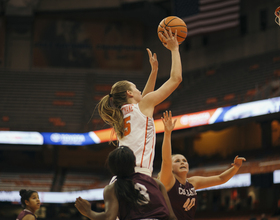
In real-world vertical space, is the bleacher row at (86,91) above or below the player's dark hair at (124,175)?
above

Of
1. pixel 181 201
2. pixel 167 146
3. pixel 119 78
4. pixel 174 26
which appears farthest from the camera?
pixel 119 78

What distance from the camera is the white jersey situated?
3336 mm

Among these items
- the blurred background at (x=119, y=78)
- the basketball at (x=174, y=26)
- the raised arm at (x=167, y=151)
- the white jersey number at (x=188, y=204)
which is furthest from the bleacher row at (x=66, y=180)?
the raised arm at (x=167, y=151)

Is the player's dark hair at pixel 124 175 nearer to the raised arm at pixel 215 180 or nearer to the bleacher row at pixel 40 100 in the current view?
the raised arm at pixel 215 180

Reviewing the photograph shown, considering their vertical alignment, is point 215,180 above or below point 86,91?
below

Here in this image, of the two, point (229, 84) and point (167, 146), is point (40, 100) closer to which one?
point (229, 84)

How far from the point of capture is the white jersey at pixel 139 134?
334 cm

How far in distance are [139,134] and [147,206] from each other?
0.73 m

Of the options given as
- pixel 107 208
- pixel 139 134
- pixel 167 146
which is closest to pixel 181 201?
pixel 167 146

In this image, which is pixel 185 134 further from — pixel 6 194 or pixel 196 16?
pixel 6 194

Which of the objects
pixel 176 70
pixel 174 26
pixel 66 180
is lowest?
pixel 176 70

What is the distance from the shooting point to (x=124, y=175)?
2.90 metres

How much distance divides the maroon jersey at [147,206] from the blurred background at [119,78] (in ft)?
36.5

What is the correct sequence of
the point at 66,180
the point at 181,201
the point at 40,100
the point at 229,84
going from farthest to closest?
the point at 40,100, the point at 66,180, the point at 229,84, the point at 181,201
